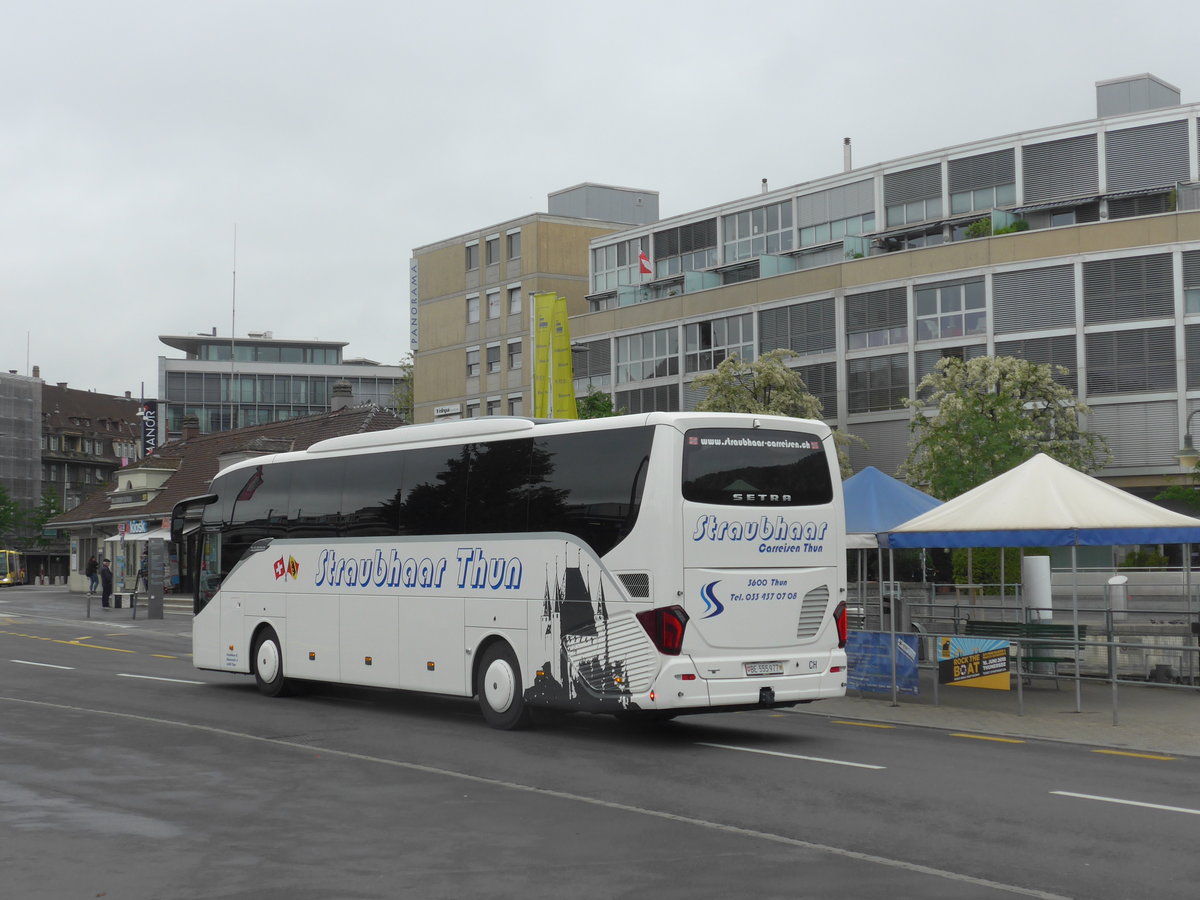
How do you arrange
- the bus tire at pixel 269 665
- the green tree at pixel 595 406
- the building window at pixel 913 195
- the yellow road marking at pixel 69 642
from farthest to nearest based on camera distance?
the green tree at pixel 595 406 < the building window at pixel 913 195 < the yellow road marking at pixel 69 642 < the bus tire at pixel 269 665

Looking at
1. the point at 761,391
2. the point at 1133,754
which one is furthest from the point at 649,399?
the point at 1133,754

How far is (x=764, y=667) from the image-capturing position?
48.9 ft

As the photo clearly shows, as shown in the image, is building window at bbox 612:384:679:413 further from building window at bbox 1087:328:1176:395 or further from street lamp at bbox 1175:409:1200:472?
street lamp at bbox 1175:409:1200:472

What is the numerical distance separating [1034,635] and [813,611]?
214 inches

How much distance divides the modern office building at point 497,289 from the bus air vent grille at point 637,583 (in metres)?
64.3

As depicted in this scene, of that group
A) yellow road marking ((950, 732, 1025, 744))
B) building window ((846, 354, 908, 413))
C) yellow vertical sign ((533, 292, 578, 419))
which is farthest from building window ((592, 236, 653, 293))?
yellow road marking ((950, 732, 1025, 744))

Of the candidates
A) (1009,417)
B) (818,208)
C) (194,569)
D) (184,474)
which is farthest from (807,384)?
(194,569)

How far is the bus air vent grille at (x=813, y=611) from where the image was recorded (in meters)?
15.3

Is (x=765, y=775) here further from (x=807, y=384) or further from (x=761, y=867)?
(x=807, y=384)

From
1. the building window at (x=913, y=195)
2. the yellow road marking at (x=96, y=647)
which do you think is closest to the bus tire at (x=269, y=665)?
the yellow road marking at (x=96, y=647)

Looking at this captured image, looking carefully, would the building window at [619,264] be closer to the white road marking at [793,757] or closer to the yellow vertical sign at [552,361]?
the yellow vertical sign at [552,361]

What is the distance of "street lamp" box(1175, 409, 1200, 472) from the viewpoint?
51188mm

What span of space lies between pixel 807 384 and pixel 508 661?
4849cm

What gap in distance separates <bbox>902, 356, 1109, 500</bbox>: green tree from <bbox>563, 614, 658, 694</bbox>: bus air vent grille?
115 feet
